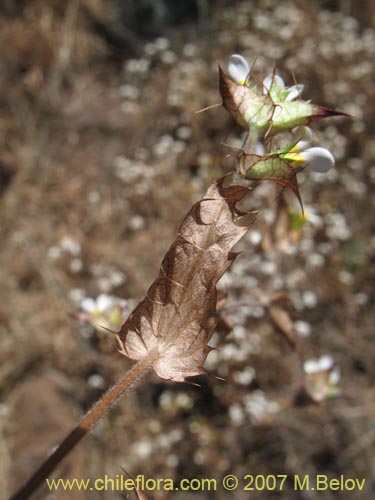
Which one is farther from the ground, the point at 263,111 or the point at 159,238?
the point at 263,111

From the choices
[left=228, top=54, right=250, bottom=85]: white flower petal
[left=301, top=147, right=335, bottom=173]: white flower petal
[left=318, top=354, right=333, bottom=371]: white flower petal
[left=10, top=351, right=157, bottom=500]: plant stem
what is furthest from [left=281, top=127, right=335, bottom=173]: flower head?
[left=318, top=354, right=333, bottom=371]: white flower petal

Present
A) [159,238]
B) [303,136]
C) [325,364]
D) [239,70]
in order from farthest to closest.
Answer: [159,238]
[325,364]
[239,70]
[303,136]

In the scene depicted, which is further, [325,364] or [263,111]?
[325,364]

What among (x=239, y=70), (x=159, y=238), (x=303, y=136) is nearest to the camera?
(x=303, y=136)

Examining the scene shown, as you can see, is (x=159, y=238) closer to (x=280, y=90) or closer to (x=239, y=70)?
(x=239, y=70)

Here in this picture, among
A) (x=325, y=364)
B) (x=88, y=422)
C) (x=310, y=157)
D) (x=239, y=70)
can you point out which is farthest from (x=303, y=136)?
(x=325, y=364)
